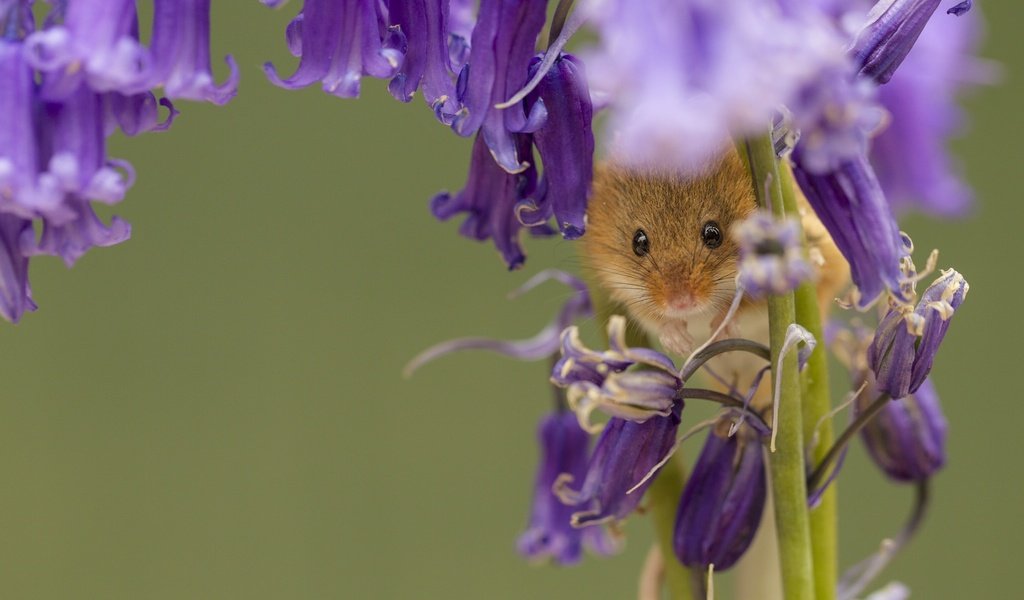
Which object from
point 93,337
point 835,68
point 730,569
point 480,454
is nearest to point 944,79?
point 730,569

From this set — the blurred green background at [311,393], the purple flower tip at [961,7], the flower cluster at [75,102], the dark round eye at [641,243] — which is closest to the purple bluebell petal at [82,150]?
the flower cluster at [75,102]

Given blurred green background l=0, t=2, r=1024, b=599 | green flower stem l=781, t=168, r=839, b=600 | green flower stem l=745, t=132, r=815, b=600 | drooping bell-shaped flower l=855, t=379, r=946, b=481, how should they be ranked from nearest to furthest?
1. green flower stem l=745, t=132, r=815, b=600
2. green flower stem l=781, t=168, r=839, b=600
3. drooping bell-shaped flower l=855, t=379, r=946, b=481
4. blurred green background l=0, t=2, r=1024, b=599

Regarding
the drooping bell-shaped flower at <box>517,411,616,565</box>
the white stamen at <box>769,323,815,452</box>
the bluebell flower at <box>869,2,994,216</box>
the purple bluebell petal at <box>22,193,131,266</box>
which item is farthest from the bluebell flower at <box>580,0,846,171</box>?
the bluebell flower at <box>869,2,994,216</box>

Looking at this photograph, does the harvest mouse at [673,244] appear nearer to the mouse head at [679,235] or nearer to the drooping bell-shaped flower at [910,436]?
the mouse head at [679,235]

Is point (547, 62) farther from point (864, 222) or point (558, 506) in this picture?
point (558, 506)

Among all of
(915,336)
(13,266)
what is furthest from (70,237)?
(915,336)

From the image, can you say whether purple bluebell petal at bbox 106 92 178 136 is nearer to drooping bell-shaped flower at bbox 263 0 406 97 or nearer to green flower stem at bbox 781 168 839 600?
drooping bell-shaped flower at bbox 263 0 406 97
